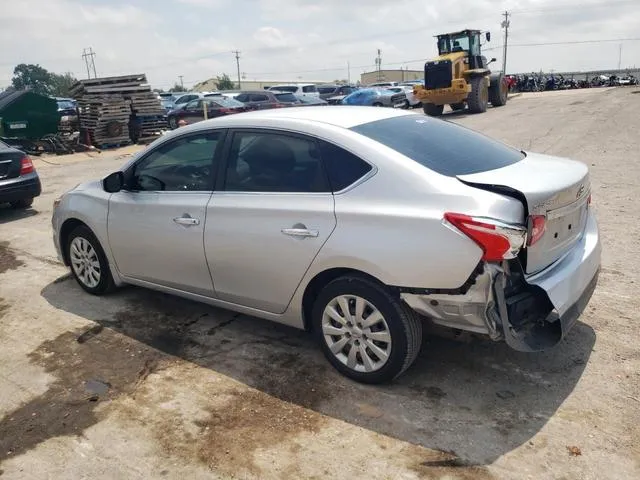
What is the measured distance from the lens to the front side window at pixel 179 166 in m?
3.94

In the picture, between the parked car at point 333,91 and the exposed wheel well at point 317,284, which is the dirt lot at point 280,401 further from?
the parked car at point 333,91

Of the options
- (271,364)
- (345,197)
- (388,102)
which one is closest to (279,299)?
(271,364)

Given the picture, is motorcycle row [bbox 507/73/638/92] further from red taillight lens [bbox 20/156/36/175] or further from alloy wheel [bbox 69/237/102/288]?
alloy wheel [bbox 69/237/102/288]

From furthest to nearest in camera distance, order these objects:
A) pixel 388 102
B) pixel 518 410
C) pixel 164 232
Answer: pixel 388 102
pixel 164 232
pixel 518 410

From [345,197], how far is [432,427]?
1.37 metres

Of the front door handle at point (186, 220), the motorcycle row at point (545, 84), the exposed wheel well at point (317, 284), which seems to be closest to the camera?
the exposed wheel well at point (317, 284)

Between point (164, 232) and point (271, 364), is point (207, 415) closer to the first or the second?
point (271, 364)

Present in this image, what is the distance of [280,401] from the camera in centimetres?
327

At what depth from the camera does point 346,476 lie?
2.62 m

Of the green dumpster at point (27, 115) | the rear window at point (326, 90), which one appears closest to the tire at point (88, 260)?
the green dumpster at point (27, 115)

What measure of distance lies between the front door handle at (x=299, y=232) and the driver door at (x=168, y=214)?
75 cm

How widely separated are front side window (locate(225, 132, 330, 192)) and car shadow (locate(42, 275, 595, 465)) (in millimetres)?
1162

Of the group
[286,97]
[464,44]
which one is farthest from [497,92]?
[286,97]

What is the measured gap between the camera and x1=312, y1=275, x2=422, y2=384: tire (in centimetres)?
310
